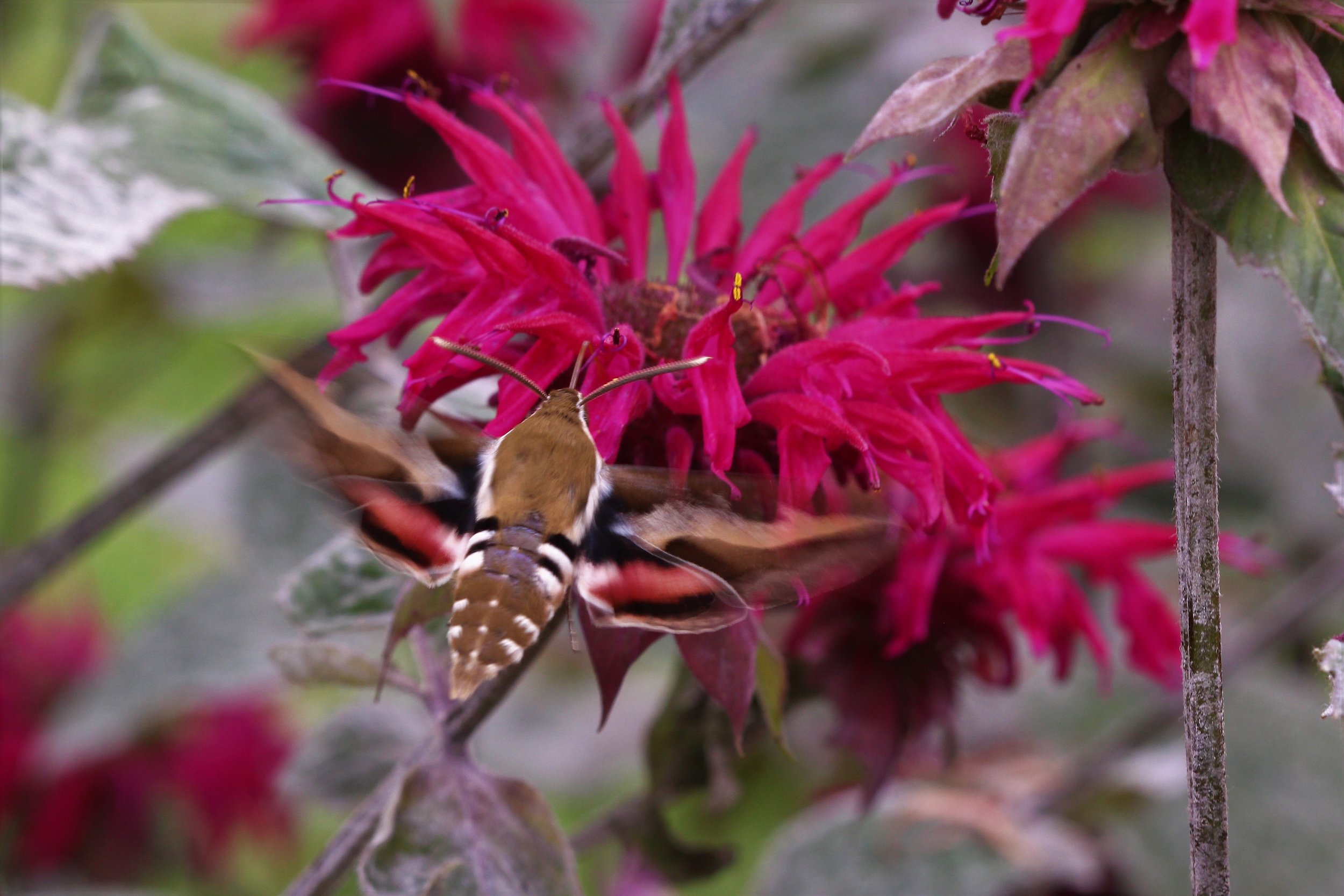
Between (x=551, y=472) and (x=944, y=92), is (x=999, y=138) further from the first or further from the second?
(x=551, y=472)

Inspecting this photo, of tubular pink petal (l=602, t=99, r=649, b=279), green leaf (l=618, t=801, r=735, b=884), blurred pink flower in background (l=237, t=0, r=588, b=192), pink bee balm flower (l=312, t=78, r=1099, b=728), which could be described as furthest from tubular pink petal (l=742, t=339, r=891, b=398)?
blurred pink flower in background (l=237, t=0, r=588, b=192)

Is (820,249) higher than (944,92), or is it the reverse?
(944,92)

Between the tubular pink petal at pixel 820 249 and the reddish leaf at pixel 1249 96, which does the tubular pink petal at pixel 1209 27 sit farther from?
the tubular pink petal at pixel 820 249

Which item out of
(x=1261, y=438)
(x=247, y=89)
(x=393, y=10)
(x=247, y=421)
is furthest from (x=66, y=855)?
(x=1261, y=438)

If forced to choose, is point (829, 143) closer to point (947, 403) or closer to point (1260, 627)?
point (947, 403)

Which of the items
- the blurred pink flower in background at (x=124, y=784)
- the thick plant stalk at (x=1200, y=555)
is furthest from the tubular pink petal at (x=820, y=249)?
the blurred pink flower in background at (x=124, y=784)

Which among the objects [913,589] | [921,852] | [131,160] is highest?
[131,160]

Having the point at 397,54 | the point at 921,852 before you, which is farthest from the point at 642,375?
the point at 397,54
